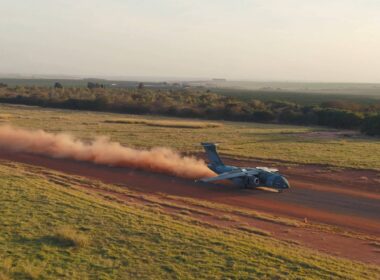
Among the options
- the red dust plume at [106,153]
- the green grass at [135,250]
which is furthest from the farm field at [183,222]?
the red dust plume at [106,153]

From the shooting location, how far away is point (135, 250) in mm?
18719

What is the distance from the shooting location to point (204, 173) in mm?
37531

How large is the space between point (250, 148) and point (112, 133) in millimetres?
21341

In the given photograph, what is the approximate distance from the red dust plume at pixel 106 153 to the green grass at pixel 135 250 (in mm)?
13276

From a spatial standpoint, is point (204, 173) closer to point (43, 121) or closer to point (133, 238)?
point (133, 238)

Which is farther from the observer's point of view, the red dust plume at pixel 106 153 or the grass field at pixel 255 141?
the grass field at pixel 255 141

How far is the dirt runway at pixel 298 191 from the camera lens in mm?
27500

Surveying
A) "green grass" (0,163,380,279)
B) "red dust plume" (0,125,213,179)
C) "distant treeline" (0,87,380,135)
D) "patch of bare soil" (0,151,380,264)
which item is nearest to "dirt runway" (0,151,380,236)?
"patch of bare soil" (0,151,380,264)

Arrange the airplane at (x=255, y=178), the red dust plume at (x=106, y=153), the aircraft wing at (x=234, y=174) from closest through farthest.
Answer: the airplane at (x=255, y=178) → the aircraft wing at (x=234, y=174) → the red dust plume at (x=106, y=153)

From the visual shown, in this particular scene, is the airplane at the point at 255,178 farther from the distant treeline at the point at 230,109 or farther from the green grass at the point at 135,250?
the distant treeline at the point at 230,109

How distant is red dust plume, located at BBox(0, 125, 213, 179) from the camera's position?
1510 inches

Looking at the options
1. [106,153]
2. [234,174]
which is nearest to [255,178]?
[234,174]

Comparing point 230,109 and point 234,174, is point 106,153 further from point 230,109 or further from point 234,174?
point 230,109

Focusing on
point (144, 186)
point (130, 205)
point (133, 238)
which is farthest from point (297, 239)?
point (144, 186)
